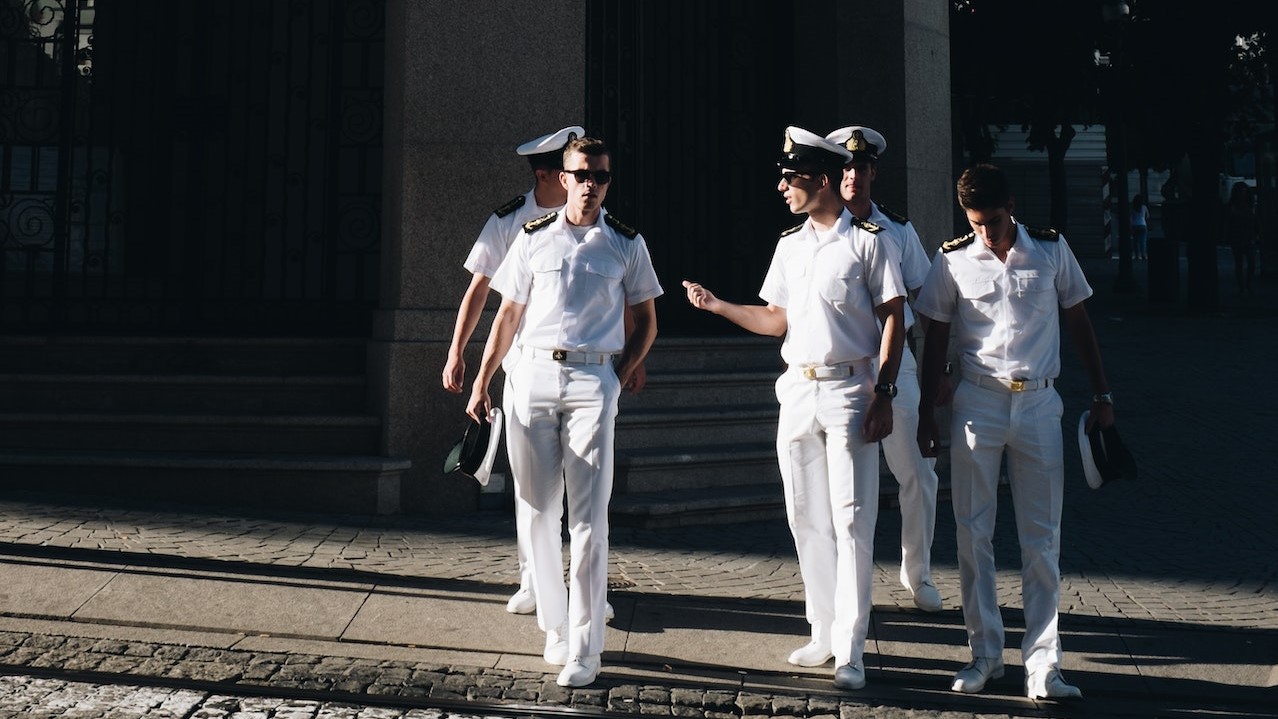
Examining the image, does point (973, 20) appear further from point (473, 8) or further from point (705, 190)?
point (473, 8)

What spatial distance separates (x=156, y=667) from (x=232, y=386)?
4134mm

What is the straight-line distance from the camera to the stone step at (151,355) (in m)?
9.75

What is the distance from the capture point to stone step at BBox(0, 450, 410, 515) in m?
8.84

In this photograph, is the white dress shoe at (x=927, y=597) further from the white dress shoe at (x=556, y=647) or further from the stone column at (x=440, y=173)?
the stone column at (x=440, y=173)

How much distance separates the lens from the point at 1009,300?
553 centimetres

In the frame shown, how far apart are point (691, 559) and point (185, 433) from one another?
359 cm

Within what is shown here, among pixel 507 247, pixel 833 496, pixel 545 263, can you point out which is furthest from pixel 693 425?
pixel 545 263

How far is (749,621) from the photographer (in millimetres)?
6523

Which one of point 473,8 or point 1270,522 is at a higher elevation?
point 473,8

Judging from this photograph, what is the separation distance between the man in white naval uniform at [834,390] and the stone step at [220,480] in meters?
3.75

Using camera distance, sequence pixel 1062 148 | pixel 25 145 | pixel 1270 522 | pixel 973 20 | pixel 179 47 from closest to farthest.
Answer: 1. pixel 1270 522
2. pixel 25 145
3. pixel 179 47
4. pixel 973 20
5. pixel 1062 148

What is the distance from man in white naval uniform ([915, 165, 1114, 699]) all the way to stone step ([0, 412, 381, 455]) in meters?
4.64

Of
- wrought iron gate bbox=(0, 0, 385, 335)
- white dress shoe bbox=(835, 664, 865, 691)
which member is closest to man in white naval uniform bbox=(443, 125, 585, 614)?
white dress shoe bbox=(835, 664, 865, 691)

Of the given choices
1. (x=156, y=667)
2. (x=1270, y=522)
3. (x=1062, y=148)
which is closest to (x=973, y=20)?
(x=1062, y=148)
